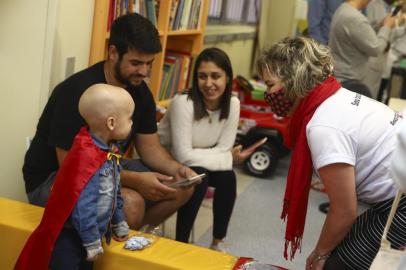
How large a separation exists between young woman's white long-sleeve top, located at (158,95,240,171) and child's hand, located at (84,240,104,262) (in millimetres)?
1010

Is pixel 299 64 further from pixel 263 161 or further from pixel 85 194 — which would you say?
pixel 263 161

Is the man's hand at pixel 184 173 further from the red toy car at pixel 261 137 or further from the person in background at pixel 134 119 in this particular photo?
the red toy car at pixel 261 137

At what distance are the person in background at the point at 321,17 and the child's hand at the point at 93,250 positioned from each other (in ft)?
10.4

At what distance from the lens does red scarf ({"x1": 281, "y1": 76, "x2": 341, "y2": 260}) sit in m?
1.73

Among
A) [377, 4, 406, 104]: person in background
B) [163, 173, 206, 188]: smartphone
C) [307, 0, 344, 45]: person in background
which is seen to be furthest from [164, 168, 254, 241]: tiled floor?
[377, 4, 406, 104]: person in background

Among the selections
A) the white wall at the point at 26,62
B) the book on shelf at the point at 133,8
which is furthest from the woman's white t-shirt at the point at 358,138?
the book on shelf at the point at 133,8

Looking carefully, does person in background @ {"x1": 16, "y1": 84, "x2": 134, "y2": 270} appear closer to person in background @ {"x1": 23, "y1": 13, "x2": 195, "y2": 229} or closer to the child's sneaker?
person in background @ {"x1": 23, "y1": 13, "x2": 195, "y2": 229}

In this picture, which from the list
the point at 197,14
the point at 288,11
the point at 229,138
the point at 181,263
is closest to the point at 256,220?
the point at 229,138

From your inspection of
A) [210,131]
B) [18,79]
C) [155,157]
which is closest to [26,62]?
[18,79]

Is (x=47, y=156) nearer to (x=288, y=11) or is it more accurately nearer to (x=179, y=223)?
(x=179, y=223)

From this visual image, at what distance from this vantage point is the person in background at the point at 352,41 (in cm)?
355

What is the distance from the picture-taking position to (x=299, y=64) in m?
1.74

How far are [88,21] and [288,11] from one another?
4013mm

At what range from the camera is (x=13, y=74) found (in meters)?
2.27
